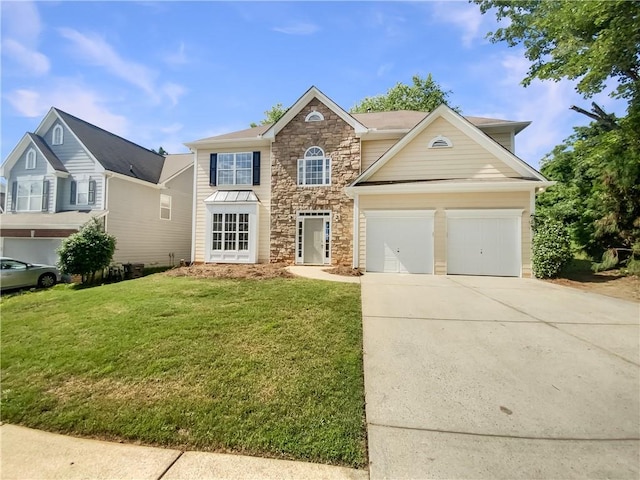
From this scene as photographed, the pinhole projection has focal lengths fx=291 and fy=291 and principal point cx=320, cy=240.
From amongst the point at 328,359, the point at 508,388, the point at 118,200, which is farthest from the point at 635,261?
the point at 118,200

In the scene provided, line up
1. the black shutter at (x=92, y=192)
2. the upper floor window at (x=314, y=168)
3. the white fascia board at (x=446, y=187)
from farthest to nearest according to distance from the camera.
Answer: the black shutter at (x=92, y=192)
the upper floor window at (x=314, y=168)
the white fascia board at (x=446, y=187)

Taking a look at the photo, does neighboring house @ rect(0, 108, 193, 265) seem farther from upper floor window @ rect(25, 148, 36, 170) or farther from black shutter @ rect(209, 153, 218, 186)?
black shutter @ rect(209, 153, 218, 186)

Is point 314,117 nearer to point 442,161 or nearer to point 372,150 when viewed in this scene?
point 372,150

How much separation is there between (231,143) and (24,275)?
1084 centimetres

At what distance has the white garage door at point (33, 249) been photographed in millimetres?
15469

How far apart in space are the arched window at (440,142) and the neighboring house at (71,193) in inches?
639

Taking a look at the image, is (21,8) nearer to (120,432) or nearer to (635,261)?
(120,432)

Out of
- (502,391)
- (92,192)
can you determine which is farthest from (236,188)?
(502,391)

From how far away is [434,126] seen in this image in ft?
38.9

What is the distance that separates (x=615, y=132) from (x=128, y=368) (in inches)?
632

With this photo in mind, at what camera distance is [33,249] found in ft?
51.5

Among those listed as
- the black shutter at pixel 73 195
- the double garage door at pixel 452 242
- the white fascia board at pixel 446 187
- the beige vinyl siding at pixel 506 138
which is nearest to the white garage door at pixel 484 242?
the double garage door at pixel 452 242

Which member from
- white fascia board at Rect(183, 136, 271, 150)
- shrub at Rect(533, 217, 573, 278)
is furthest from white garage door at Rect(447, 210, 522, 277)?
white fascia board at Rect(183, 136, 271, 150)

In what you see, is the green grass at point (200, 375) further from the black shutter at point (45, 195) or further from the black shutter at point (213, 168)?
the black shutter at point (45, 195)
